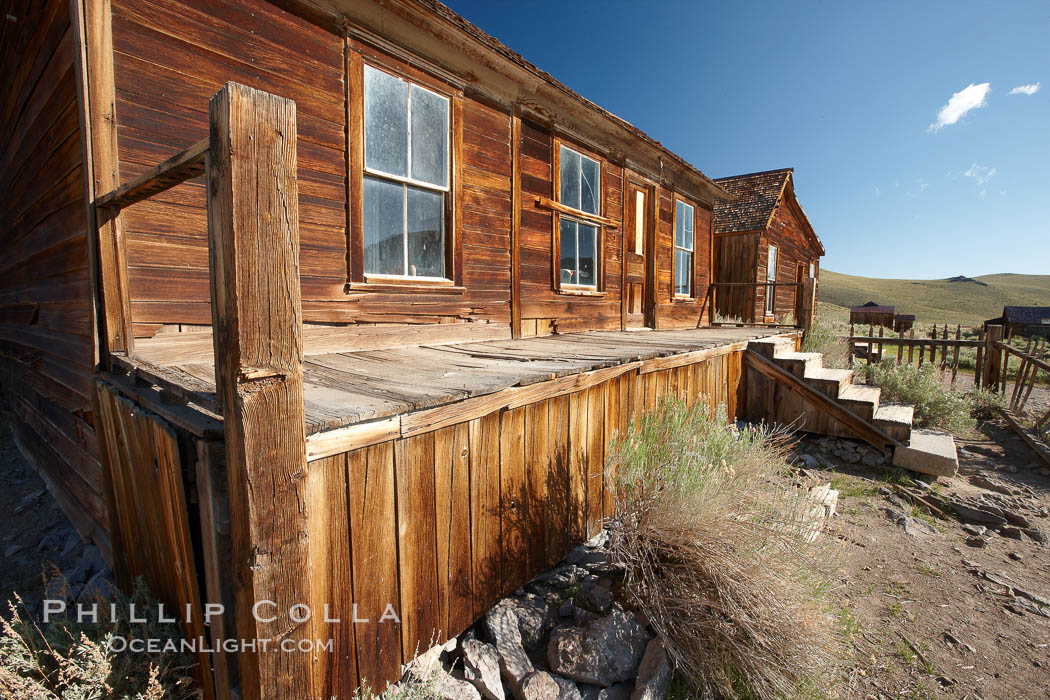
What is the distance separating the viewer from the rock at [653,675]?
2.32m

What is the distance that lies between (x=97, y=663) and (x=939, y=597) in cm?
493

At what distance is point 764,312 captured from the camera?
15.2 metres

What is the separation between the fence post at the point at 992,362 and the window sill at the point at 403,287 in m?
10.0

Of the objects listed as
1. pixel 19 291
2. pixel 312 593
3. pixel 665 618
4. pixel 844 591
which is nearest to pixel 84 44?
pixel 312 593

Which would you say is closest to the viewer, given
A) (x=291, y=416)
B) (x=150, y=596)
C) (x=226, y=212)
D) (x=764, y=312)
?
(x=226, y=212)

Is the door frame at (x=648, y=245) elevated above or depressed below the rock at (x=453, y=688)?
above

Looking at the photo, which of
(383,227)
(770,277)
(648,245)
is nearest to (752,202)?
(770,277)

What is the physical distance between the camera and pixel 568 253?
632 cm

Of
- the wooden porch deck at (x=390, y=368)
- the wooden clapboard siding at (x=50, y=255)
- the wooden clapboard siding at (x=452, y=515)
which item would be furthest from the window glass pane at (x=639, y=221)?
the wooden clapboard siding at (x=50, y=255)

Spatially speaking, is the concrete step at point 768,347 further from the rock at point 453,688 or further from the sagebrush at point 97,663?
the sagebrush at point 97,663

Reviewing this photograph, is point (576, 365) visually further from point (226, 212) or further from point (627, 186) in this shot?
point (627, 186)

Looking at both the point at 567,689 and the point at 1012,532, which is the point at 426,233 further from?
the point at 1012,532

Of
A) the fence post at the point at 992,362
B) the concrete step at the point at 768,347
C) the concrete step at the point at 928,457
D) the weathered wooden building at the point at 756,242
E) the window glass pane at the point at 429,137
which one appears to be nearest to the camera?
the window glass pane at the point at 429,137

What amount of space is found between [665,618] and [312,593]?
181cm
